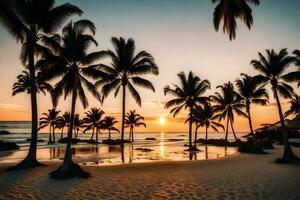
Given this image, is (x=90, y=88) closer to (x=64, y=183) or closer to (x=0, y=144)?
(x=64, y=183)

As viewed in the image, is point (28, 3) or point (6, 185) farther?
point (28, 3)

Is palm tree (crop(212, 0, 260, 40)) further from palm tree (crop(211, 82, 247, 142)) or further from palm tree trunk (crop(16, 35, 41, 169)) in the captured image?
palm tree (crop(211, 82, 247, 142))

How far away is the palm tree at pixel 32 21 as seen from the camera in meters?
16.4

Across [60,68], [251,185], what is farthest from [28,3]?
[251,185]

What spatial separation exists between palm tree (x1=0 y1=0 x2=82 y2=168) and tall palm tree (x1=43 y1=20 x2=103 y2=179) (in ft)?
2.87

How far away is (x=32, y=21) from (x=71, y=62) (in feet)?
11.7

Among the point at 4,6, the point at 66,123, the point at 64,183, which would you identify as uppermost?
the point at 4,6

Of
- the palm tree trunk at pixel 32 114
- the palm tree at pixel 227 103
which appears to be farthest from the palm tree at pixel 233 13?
the palm tree at pixel 227 103

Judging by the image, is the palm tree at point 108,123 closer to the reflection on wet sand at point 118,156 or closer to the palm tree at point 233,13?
the reflection on wet sand at point 118,156

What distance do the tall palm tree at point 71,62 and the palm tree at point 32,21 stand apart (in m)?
0.87

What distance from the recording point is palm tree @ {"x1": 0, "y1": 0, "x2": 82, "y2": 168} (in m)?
16.4

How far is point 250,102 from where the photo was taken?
3381 centimetres

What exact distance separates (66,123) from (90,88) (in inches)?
2170

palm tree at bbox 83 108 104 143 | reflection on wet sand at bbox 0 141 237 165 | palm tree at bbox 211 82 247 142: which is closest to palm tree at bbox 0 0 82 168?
reflection on wet sand at bbox 0 141 237 165
